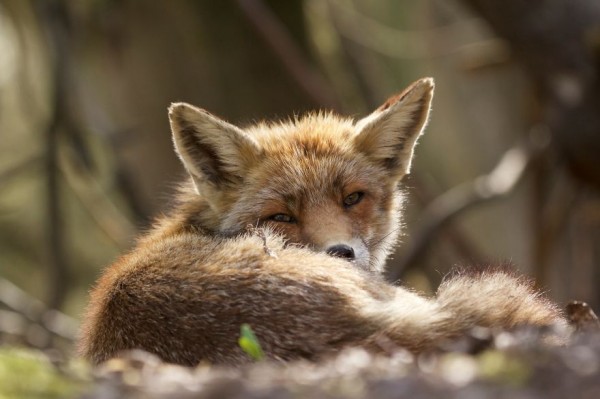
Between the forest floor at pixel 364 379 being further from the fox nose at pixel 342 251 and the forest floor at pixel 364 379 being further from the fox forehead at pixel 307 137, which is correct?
the fox forehead at pixel 307 137

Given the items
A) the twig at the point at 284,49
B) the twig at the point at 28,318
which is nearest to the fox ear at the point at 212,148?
the twig at the point at 284,49

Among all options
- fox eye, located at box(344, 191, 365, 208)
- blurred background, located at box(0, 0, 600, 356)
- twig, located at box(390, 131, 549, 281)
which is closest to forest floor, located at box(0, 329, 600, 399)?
fox eye, located at box(344, 191, 365, 208)

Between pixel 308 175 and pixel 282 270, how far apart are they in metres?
1.76

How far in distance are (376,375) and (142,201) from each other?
8207 millimetres

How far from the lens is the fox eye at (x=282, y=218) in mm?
5629

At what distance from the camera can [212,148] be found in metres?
5.98

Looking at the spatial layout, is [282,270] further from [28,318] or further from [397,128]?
[28,318]

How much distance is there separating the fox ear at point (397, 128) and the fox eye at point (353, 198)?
1.22 feet

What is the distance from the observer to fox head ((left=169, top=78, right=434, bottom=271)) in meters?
5.62

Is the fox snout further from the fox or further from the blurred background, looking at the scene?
the blurred background

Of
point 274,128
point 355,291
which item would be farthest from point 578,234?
point 355,291

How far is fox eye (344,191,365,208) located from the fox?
1 cm

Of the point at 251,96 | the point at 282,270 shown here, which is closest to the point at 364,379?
the point at 282,270

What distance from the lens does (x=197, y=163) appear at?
19.7ft
